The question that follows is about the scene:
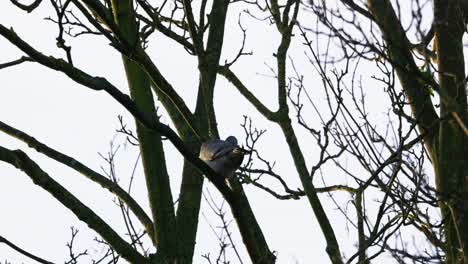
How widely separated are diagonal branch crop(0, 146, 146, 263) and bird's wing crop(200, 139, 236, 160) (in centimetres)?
133

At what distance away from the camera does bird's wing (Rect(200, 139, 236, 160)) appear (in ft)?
20.9

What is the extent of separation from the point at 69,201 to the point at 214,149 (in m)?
1.79

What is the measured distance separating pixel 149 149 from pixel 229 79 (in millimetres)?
1629

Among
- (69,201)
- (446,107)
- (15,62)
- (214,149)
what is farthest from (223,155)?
(15,62)

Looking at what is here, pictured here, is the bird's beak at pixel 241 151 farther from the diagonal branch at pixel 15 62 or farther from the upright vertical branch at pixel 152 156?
the diagonal branch at pixel 15 62

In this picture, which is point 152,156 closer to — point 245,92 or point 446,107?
point 245,92

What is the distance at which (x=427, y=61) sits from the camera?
411cm

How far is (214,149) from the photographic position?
657 cm

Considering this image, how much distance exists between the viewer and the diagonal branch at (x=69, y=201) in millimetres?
4703

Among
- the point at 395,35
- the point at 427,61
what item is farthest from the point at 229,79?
the point at 427,61

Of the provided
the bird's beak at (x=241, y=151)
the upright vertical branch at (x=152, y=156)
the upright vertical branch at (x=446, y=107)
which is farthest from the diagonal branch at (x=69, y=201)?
the upright vertical branch at (x=446, y=107)

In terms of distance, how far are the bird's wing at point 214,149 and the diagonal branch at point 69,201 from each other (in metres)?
1.33

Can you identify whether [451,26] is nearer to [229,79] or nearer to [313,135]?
[313,135]

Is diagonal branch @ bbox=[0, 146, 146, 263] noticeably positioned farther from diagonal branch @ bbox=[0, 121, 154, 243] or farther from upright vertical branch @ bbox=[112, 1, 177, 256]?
diagonal branch @ bbox=[0, 121, 154, 243]
